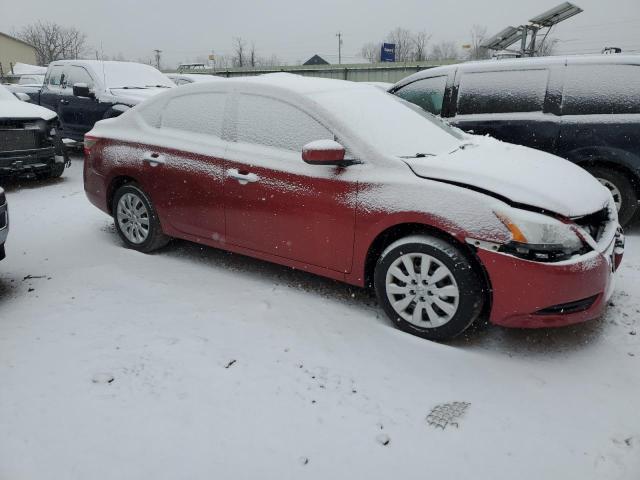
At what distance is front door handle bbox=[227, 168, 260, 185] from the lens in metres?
3.52

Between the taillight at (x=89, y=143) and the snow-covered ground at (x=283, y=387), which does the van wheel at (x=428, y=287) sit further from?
the taillight at (x=89, y=143)

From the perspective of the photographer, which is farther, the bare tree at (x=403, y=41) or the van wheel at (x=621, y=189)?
the bare tree at (x=403, y=41)

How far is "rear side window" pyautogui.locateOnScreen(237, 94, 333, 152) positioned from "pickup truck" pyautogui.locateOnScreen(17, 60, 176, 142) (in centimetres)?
531

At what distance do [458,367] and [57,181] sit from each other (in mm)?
6956

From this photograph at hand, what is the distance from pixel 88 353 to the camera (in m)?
2.88

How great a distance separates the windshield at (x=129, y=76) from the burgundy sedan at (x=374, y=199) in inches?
205

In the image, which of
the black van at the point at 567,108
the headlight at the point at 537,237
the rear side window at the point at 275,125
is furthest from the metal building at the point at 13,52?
the headlight at the point at 537,237

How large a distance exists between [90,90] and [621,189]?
8382 millimetres

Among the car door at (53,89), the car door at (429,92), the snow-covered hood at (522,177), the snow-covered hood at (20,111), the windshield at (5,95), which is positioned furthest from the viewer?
the car door at (53,89)

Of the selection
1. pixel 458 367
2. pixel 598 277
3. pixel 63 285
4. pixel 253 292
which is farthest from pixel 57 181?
pixel 598 277

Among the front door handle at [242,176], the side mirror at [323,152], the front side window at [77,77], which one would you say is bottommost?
the front door handle at [242,176]

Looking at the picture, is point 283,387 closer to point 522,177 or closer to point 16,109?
point 522,177

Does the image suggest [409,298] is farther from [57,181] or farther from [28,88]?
[28,88]

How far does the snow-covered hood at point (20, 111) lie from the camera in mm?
6509
